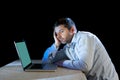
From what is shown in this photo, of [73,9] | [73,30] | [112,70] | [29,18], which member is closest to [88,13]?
[73,9]

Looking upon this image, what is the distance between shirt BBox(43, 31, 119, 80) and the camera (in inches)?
71.0

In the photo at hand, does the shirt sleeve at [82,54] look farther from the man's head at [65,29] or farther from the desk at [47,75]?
the man's head at [65,29]

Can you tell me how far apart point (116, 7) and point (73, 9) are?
553 millimetres

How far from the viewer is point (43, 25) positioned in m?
3.10

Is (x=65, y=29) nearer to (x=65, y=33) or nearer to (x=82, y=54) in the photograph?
(x=65, y=33)

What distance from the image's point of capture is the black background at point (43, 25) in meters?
3.07

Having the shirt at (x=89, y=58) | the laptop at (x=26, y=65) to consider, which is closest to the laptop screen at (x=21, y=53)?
the laptop at (x=26, y=65)

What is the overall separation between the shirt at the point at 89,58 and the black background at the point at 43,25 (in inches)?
41.2

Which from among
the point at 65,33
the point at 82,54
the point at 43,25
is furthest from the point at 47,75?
the point at 43,25

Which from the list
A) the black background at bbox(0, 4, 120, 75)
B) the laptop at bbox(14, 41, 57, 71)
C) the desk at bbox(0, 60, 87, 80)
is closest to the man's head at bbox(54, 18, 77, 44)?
the laptop at bbox(14, 41, 57, 71)

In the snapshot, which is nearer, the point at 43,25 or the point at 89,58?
the point at 89,58

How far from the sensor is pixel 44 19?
310 centimetres

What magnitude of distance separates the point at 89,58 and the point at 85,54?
4 cm

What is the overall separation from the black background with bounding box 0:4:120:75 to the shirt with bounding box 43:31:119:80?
105 centimetres
